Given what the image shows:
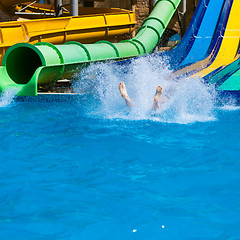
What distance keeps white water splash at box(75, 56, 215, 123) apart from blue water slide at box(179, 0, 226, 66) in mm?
966

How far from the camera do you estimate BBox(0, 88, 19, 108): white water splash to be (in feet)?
21.3

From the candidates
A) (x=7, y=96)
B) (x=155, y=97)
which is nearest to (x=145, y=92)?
(x=155, y=97)

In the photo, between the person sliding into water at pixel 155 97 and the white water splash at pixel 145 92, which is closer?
the person sliding into water at pixel 155 97

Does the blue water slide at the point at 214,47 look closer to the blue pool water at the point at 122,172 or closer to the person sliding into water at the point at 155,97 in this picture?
the blue pool water at the point at 122,172

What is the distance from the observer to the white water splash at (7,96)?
649cm

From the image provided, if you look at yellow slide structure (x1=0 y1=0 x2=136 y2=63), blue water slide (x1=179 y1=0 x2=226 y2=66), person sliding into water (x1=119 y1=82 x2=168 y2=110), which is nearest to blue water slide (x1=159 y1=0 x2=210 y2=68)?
blue water slide (x1=179 y1=0 x2=226 y2=66)

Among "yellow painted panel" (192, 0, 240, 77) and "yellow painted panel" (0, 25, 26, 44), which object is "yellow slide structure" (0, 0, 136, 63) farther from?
"yellow painted panel" (192, 0, 240, 77)

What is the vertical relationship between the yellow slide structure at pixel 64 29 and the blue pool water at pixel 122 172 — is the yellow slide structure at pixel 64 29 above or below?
above

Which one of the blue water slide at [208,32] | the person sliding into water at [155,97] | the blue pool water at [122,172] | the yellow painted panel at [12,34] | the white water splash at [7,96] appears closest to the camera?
the blue pool water at [122,172]

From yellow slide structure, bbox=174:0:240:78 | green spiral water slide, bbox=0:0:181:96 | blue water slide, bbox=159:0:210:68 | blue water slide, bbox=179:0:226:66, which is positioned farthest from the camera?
blue water slide, bbox=159:0:210:68

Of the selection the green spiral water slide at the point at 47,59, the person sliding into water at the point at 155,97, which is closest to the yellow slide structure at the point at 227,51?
the green spiral water slide at the point at 47,59

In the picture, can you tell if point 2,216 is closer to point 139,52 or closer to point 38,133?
point 38,133

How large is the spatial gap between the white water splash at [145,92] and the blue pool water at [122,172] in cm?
3

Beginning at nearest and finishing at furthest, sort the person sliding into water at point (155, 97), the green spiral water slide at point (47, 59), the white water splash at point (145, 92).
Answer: the person sliding into water at point (155, 97)
the white water splash at point (145, 92)
the green spiral water slide at point (47, 59)
